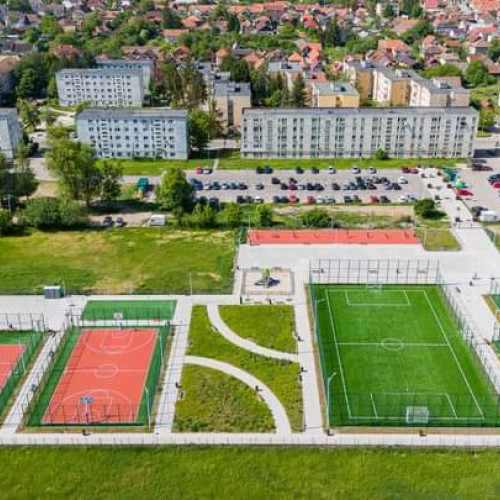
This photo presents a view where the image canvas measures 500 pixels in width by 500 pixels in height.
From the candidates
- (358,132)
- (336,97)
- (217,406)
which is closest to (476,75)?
(336,97)

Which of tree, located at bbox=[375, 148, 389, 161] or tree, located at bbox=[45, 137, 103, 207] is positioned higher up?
tree, located at bbox=[45, 137, 103, 207]

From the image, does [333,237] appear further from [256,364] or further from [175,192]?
[256,364]

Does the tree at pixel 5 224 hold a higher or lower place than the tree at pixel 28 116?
lower

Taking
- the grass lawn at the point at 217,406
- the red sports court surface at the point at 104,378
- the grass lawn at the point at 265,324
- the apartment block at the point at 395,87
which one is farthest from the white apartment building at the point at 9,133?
the apartment block at the point at 395,87

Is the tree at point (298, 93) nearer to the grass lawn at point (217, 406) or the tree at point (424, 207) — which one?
the tree at point (424, 207)

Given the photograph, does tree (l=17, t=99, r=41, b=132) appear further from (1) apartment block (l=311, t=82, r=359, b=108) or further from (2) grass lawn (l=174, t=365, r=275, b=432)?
(2) grass lawn (l=174, t=365, r=275, b=432)

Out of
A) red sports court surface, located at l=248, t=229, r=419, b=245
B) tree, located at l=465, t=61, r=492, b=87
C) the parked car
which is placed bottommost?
the parked car

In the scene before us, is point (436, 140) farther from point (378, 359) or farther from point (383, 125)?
point (378, 359)

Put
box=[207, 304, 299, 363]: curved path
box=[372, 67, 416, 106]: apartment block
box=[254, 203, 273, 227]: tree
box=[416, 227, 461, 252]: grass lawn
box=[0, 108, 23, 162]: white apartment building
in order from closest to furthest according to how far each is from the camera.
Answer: box=[207, 304, 299, 363]: curved path < box=[416, 227, 461, 252]: grass lawn < box=[254, 203, 273, 227]: tree < box=[0, 108, 23, 162]: white apartment building < box=[372, 67, 416, 106]: apartment block

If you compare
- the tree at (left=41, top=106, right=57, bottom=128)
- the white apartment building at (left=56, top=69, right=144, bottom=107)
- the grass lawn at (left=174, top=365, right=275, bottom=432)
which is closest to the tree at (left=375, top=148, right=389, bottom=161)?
the white apartment building at (left=56, top=69, right=144, bottom=107)
